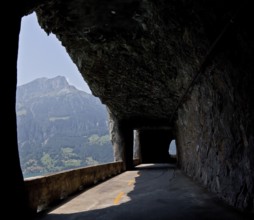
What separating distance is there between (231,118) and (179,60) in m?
3.92

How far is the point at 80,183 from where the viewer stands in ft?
41.3

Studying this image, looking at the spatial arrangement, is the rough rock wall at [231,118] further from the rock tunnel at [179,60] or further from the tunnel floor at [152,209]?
the tunnel floor at [152,209]

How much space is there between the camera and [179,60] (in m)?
10.2

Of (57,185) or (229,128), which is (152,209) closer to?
(229,128)

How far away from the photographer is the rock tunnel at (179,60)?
580cm

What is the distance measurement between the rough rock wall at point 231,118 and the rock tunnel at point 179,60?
22mm

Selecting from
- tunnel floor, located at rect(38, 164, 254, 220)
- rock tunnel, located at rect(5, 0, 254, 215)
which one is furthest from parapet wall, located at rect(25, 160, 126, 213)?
rock tunnel, located at rect(5, 0, 254, 215)

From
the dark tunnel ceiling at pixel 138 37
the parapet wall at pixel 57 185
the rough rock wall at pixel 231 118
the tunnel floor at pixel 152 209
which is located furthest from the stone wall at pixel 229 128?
the parapet wall at pixel 57 185

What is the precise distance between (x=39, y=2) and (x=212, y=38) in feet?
15.4

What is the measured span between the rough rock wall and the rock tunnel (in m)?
0.02

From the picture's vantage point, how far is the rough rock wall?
18.1 ft

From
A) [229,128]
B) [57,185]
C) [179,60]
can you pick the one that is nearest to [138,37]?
[179,60]

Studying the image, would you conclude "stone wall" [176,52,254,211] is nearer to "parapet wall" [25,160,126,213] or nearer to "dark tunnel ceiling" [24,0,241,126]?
"dark tunnel ceiling" [24,0,241,126]

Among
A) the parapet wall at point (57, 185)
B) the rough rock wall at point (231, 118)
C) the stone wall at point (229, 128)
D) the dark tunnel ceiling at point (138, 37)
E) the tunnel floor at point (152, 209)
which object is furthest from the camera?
the parapet wall at point (57, 185)
